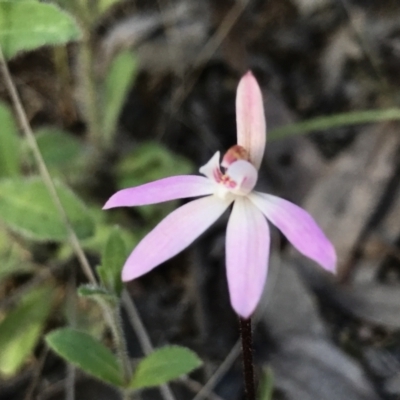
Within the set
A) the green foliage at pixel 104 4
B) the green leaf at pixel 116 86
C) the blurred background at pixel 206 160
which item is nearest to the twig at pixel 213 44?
the blurred background at pixel 206 160

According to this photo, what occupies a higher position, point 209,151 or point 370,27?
point 370,27

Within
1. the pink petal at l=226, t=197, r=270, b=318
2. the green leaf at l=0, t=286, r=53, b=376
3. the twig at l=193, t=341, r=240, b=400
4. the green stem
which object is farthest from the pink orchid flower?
the green leaf at l=0, t=286, r=53, b=376

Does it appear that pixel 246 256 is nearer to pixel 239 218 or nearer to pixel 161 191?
pixel 239 218

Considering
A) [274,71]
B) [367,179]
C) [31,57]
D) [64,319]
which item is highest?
[31,57]

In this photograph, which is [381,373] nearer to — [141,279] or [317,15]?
[141,279]

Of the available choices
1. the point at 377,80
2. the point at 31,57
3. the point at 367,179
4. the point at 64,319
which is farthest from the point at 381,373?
the point at 31,57

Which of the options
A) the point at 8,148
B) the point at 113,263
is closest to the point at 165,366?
the point at 113,263
